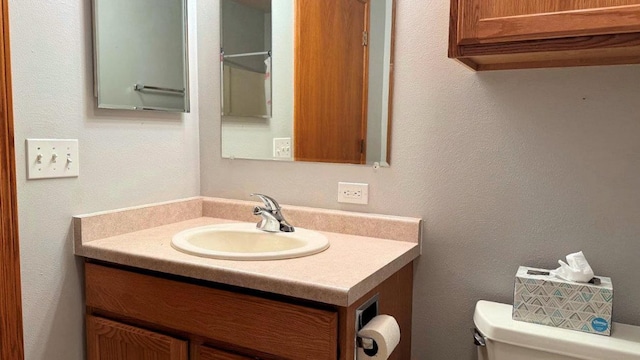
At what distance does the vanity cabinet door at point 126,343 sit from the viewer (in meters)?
1.35

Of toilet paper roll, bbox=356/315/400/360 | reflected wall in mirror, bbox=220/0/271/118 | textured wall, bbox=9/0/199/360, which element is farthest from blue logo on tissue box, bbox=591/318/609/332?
textured wall, bbox=9/0/199/360

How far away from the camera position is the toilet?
1172 millimetres

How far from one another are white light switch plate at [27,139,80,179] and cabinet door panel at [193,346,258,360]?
65cm

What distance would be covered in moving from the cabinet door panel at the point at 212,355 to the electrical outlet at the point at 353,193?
641mm

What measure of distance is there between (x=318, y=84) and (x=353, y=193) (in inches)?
15.9

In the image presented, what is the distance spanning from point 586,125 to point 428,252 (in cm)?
58

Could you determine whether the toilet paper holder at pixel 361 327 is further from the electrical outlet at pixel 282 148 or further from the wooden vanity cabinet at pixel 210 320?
the electrical outlet at pixel 282 148

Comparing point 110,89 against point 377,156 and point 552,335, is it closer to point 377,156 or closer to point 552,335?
point 377,156

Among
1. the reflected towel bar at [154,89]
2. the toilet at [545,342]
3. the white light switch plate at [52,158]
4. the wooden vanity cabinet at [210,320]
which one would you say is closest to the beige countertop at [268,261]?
the wooden vanity cabinet at [210,320]

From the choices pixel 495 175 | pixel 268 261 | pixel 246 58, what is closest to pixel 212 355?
pixel 268 261

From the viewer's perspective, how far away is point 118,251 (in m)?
1.41

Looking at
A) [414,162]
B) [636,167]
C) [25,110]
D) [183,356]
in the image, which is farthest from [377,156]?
[25,110]

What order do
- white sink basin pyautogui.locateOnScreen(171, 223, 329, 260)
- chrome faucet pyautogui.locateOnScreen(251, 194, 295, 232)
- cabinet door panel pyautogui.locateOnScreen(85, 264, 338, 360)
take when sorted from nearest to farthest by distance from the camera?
cabinet door panel pyautogui.locateOnScreen(85, 264, 338, 360) < white sink basin pyautogui.locateOnScreen(171, 223, 329, 260) < chrome faucet pyautogui.locateOnScreen(251, 194, 295, 232)

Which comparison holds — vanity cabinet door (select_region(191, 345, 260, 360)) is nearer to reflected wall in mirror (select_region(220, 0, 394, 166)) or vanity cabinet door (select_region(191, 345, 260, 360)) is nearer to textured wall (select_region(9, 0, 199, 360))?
textured wall (select_region(9, 0, 199, 360))
